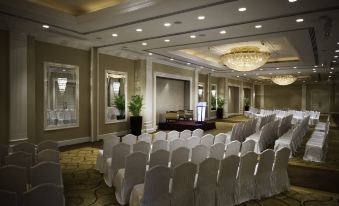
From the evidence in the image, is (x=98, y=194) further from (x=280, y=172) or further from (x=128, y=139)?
(x=280, y=172)

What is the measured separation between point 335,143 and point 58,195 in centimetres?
945

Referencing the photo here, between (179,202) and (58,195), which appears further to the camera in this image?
(179,202)

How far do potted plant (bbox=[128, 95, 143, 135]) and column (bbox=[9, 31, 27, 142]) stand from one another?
4.09 meters

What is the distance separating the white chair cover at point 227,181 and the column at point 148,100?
7431 millimetres

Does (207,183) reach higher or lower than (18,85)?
lower

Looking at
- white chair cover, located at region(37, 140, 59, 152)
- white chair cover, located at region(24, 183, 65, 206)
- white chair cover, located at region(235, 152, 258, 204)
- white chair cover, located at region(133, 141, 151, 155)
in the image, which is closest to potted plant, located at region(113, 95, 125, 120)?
white chair cover, located at region(37, 140, 59, 152)

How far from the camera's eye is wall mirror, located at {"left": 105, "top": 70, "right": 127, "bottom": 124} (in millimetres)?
9547

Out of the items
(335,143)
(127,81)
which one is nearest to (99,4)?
(127,81)

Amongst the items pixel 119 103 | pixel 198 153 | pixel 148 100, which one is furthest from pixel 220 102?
pixel 198 153

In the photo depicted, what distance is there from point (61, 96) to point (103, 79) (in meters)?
1.64

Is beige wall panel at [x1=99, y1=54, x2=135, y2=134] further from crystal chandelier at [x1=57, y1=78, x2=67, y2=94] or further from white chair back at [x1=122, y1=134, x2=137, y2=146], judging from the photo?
white chair back at [x1=122, y1=134, x2=137, y2=146]

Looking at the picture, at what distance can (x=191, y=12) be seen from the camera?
4898mm

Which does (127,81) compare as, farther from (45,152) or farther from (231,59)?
(45,152)

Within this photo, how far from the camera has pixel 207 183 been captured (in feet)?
11.0
